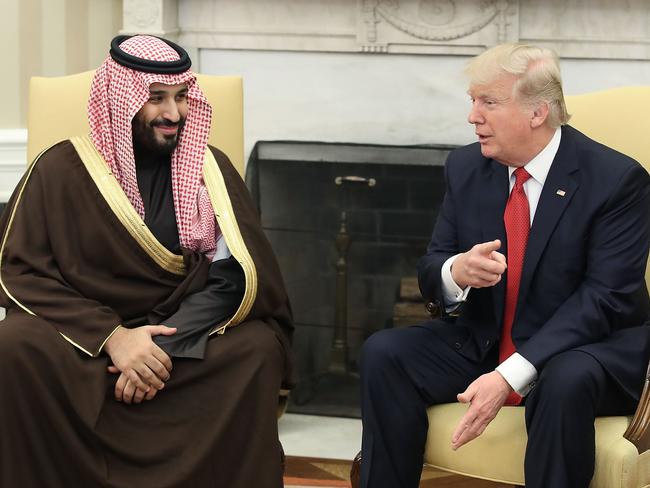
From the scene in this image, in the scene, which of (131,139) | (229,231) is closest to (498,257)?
(229,231)

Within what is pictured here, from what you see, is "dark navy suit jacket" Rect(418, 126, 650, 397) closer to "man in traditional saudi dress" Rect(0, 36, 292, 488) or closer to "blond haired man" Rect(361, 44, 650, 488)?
"blond haired man" Rect(361, 44, 650, 488)

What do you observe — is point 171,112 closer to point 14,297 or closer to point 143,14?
point 14,297

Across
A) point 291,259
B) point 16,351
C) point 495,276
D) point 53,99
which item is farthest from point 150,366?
point 291,259

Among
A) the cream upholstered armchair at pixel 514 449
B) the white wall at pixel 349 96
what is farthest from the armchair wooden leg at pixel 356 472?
the white wall at pixel 349 96

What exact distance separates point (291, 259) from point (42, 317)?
1839 mm

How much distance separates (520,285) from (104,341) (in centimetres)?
Answer: 105

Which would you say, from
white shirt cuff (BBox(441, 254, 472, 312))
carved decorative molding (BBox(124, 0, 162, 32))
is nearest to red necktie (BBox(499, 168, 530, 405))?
white shirt cuff (BBox(441, 254, 472, 312))

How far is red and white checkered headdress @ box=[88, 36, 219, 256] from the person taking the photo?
10.6 feet

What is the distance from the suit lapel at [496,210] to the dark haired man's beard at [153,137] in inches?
34.2

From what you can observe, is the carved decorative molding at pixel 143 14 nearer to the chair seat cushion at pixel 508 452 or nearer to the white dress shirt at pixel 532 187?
the white dress shirt at pixel 532 187

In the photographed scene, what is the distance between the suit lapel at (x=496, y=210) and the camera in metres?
2.96

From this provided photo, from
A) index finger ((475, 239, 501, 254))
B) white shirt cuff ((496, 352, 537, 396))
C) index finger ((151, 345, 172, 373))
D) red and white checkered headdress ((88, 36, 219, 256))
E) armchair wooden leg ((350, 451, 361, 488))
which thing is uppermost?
red and white checkered headdress ((88, 36, 219, 256))

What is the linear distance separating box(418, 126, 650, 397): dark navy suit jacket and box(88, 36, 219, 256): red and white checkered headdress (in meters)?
0.65

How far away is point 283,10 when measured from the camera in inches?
181
